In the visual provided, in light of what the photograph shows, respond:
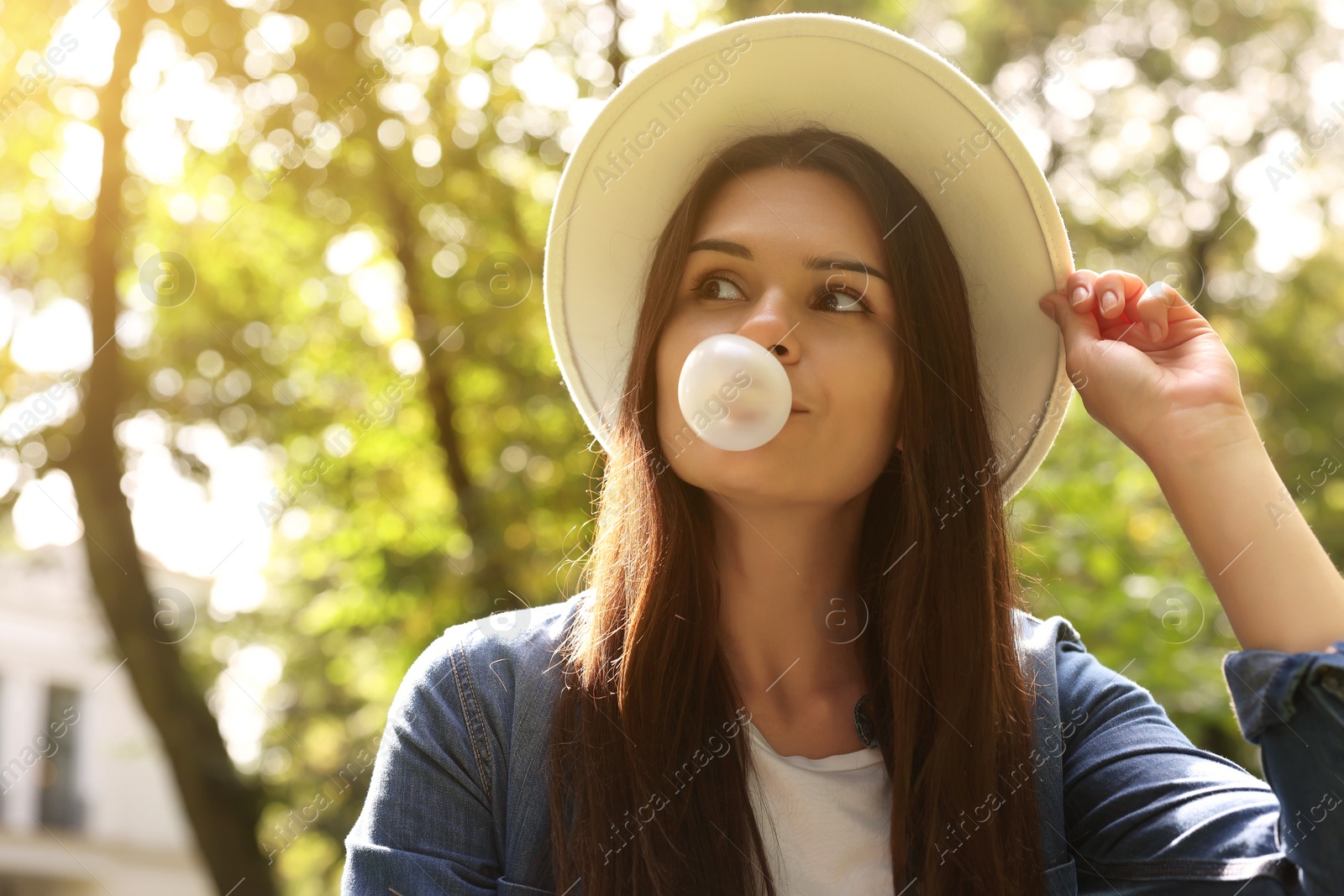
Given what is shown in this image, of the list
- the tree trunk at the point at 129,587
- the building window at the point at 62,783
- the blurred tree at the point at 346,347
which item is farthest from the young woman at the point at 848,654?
the building window at the point at 62,783

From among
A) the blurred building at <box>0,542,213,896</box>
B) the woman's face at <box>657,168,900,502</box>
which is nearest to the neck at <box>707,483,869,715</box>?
the woman's face at <box>657,168,900,502</box>

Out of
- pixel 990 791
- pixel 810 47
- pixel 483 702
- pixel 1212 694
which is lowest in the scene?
pixel 1212 694

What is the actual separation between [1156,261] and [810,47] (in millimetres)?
9895

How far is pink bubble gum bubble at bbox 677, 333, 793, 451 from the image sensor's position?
68.8 inches

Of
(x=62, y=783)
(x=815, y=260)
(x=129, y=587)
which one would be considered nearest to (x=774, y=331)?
(x=815, y=260)

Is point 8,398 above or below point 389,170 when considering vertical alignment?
below

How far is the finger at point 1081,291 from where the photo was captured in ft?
6.71

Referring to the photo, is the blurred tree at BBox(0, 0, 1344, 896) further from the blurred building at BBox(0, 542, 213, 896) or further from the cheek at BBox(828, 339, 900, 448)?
the blurred building at BBox(0, 542, 213, 896)

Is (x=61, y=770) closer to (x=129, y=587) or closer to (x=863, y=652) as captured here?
(x=129, y=587)

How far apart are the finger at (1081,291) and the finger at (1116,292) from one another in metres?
0.02

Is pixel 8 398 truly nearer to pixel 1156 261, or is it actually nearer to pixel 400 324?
pixel 400 324

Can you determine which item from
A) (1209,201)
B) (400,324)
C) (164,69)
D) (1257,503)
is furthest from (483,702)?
(1209,201)

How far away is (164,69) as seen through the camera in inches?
249

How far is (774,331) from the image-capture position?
6.22ft
